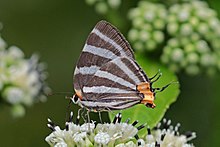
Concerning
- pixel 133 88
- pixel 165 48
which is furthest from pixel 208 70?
pixel 133 88

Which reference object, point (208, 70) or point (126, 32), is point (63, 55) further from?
point (208, 70)

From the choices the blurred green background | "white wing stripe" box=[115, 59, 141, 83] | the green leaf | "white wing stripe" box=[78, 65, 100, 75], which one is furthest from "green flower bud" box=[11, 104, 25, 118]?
"white wing stripe" box=[115, 59, 141, 83]

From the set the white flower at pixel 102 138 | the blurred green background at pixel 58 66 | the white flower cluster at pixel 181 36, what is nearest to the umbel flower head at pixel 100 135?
the white flower at pixel 102 138

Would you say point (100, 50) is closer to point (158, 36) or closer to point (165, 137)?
point (165, 137)

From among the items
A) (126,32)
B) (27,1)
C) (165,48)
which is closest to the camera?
(165,48)

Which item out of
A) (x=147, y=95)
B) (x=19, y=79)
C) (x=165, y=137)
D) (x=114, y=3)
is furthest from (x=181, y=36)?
(x=19, y=79)

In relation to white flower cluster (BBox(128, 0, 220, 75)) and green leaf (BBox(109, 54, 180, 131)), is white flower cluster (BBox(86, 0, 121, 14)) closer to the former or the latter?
white flower cluster (BBox(128, 0, 220, 75))

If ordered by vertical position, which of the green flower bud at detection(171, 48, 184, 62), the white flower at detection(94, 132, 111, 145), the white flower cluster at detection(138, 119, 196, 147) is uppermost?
the green flower bud at detection(171, 48, 184, 62)
